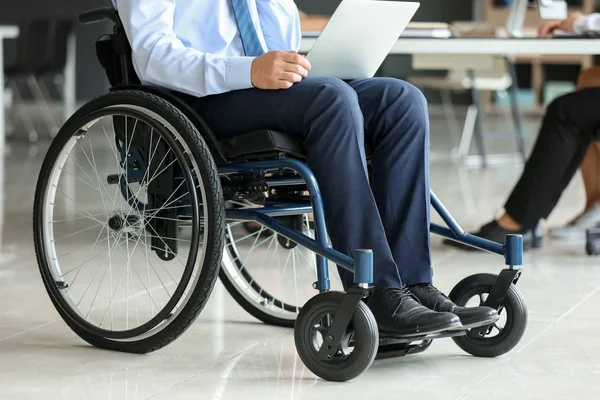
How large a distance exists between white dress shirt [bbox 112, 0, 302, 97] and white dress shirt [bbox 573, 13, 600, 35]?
1.28m

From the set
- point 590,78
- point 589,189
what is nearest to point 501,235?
point 589,189

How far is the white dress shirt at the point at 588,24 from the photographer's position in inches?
120

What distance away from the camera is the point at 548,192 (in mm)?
3225

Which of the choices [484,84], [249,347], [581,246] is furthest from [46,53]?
[249,347]

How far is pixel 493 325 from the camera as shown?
199 cm

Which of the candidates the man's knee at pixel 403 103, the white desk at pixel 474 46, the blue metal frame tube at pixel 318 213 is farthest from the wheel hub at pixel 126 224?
the white desk at pixel 474 46

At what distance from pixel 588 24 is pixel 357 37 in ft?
4.36

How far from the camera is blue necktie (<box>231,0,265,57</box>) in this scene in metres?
2.04

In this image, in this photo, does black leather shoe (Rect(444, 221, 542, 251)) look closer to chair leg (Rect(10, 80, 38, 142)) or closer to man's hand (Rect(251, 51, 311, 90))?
man's hand (Rect(251, 51, 311, 90))

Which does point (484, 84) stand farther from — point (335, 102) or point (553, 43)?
point (335, 102)

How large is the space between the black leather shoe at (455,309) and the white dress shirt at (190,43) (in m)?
0.48

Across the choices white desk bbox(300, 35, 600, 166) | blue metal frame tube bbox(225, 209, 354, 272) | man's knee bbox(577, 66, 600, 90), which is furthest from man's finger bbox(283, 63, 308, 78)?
man's knee bbox(577, 66, 600, 90)

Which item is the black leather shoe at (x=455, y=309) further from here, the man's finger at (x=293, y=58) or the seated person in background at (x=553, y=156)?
the seated person in background at (x=553, y=156)

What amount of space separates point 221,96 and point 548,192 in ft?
5.15
